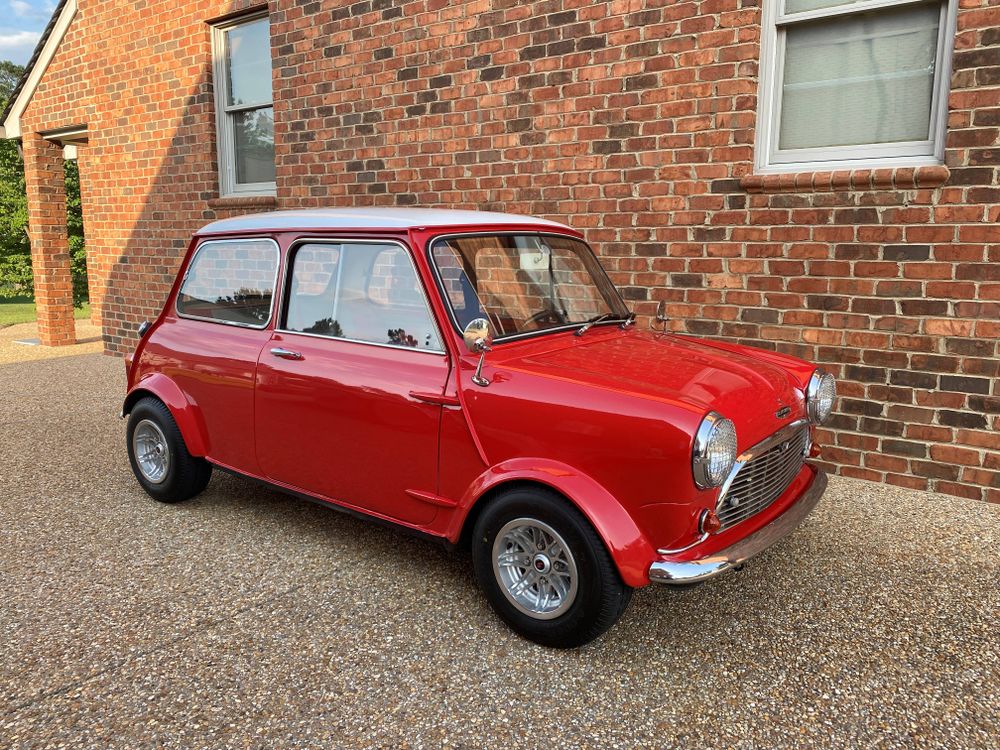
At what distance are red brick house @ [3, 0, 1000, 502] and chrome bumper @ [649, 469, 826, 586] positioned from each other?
209cm

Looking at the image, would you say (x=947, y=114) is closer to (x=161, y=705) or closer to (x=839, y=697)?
(x=839, y=697)

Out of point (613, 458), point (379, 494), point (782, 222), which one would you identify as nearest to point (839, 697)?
point (613, 458)

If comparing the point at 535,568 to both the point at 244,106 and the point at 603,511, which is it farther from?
the point at 244,106

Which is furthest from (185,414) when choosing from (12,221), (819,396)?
(12,221)

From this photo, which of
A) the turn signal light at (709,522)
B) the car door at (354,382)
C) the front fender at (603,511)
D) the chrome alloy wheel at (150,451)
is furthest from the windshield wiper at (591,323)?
the chrome alloy wheel at (150,451)

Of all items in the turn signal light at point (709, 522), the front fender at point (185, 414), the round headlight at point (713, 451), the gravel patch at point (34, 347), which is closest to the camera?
the round headlight at point (713, 451)

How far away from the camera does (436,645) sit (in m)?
2.83

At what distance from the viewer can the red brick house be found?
4.25 metres

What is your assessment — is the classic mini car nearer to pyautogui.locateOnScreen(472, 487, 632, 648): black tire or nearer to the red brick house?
pyautogui.locateOnScreen(472, 487, 632, 648): black tire

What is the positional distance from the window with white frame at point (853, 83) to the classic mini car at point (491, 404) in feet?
6.05

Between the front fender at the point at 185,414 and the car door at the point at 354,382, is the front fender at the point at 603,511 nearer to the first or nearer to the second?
the car door at the point at 354,382

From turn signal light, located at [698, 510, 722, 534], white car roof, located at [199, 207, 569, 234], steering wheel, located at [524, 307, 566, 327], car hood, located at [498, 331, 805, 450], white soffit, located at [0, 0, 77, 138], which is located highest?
white soffit, located at [0, 0, 77, 138]

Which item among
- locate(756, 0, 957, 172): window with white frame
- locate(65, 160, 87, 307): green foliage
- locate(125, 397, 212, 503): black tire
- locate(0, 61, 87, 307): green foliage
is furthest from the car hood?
locate(0, 61, 87, 307): green foliage

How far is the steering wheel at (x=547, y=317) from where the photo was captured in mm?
3277
